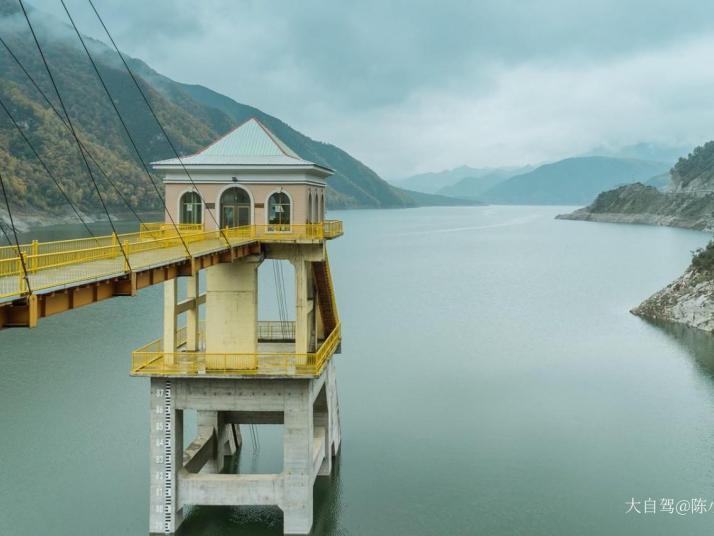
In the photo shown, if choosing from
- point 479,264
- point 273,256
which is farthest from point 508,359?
point 479,264

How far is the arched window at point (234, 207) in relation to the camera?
868 inches

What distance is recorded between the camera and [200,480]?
20453 millimetres

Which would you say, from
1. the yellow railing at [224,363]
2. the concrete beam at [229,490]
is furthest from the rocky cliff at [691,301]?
the concrete beam at [229,490]

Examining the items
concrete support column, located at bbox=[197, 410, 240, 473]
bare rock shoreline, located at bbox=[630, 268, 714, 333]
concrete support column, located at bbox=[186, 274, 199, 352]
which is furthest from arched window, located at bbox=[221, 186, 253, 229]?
bare rock shoreline, located at bbox=[630, 268, 714, 333]

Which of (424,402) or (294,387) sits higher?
(294,387)

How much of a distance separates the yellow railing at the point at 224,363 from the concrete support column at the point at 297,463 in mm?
770

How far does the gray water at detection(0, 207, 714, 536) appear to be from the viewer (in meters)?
22.6

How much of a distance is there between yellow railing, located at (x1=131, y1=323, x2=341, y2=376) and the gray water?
4.66 meters

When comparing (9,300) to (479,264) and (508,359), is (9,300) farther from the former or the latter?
(479,264)

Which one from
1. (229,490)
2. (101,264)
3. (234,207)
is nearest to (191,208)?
(234,207)

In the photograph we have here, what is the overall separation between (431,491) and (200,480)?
7.62m

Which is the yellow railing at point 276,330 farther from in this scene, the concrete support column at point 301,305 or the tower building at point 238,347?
the concrete support column at point 301,305

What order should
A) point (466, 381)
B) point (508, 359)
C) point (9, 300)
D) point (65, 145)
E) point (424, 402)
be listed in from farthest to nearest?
point (65, 145), point (508, 359), point (466, 381), point (424, 402), point (9, 300)

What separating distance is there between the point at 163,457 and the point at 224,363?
294 centimetres
